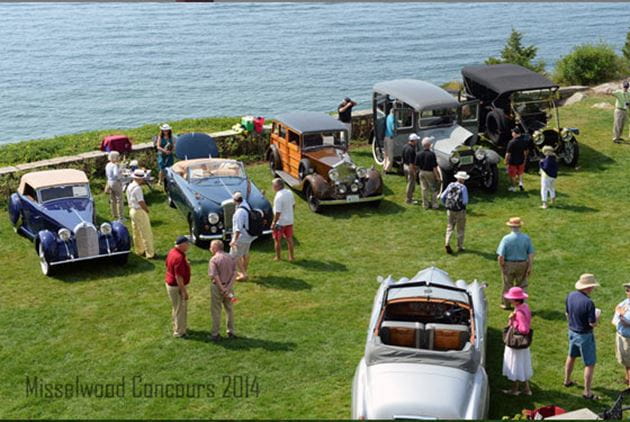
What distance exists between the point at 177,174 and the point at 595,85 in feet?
57.3

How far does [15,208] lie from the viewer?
55.5 feet

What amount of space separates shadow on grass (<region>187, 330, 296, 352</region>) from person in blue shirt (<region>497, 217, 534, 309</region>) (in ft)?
11.7

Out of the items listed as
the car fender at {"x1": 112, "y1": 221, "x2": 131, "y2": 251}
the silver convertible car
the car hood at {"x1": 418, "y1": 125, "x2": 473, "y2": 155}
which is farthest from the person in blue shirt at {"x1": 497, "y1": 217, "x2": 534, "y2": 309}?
the car fender at {"x1": 112, "y1": 221, "x2": 131, "y2": 251}

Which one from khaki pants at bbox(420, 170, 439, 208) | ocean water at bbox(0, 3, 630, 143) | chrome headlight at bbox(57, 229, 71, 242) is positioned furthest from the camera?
ocean water at bbox(0, 3, 630, 143)

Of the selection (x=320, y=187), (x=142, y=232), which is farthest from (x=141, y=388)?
(x=320, y=187)

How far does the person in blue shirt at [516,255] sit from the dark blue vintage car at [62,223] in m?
6.75

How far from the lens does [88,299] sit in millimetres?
13805

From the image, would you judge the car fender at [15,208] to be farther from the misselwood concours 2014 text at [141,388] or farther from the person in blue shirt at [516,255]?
the person in blue shirt at [516,255]

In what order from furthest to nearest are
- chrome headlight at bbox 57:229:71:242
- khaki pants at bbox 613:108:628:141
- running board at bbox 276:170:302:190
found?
khaki pants at bbox 613:108:628:141, running board at bbox 276:170:302:190, chrome headlight at bbox 57:229:71:242

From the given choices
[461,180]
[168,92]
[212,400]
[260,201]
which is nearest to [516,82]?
[461,180]

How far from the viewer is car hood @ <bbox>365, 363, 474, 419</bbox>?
8.57 meters

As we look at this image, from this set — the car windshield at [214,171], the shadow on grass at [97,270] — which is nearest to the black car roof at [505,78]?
the car windshield at [214,171]

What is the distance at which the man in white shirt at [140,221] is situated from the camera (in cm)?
1538

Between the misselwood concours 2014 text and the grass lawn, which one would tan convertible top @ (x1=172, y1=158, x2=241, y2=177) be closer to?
the grass lawn
